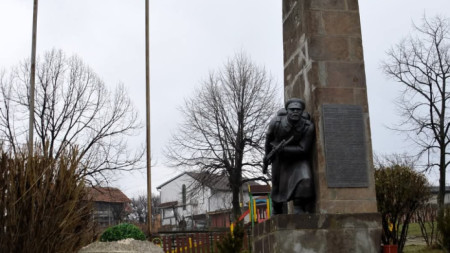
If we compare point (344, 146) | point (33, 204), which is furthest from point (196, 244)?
point (344, 146)

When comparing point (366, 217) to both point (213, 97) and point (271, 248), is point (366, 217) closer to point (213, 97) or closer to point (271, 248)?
Answer: point (271, 248)

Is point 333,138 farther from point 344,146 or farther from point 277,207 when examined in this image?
point 277,207

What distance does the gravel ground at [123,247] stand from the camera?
44.2 ft

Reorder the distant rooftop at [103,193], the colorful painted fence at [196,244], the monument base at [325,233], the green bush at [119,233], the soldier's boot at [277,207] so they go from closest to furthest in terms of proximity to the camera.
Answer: the monument base at [325,233] → the soldier's boot at [277,207] → the distant rooftop at [103,193] → the green bush at [119,233] → the colorful painted fence at [196,244]

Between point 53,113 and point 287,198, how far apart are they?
68.7ft

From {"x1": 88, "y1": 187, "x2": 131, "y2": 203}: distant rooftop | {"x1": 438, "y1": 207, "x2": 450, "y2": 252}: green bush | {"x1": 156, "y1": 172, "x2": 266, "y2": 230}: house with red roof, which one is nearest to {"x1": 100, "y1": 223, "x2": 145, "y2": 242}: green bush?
{"x1": 88, "y1": 187, "x2": 131, "y2": 203}: distant rooftop

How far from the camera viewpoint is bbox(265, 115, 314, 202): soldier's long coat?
7121mm

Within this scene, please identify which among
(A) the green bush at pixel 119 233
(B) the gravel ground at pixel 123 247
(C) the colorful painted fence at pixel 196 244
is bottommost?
(C) the colorful painted fence at pixel 196 244

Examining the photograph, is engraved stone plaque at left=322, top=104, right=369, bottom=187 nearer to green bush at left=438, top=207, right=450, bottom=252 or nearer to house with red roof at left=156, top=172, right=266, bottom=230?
green bush at left=438, top=207, right=450, bottom=252

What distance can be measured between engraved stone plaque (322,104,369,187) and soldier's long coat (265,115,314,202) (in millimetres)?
271

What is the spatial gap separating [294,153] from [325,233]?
Result: 1159 millimetres

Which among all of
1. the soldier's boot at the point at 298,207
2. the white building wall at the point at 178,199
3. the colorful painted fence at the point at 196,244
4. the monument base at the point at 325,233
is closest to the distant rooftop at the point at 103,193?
the colorful painted fence at the point at 196,244

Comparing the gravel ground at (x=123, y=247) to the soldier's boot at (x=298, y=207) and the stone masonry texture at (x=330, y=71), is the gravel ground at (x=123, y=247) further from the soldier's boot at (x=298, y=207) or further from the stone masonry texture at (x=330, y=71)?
the stone masonry texture at (x=330, y=71)

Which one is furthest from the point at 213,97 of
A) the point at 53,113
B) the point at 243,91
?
the point at 53,113
